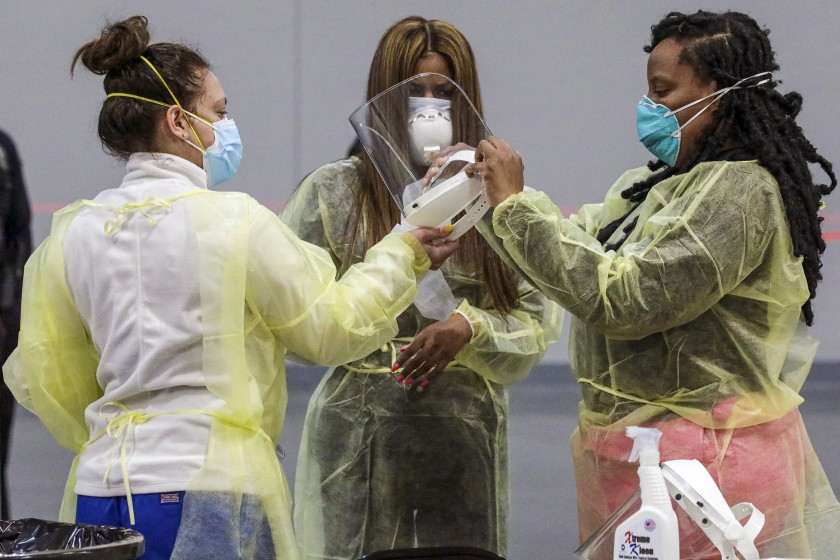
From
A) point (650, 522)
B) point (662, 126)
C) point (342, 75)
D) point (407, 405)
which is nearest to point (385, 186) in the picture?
point (407, 405)

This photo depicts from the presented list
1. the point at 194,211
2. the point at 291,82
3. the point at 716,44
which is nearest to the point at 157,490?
the point at 194,211

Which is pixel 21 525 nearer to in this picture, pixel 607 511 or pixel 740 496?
pixel 607 511

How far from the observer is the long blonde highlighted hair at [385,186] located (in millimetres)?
2379

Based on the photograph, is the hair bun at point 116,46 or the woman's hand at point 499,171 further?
the woman's hand at point 499,171

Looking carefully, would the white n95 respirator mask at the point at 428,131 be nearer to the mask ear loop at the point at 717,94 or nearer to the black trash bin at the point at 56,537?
the mask ear loop at the point at 717,94

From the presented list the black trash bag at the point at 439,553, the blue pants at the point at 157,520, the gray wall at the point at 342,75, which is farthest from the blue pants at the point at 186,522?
the gray wall at the point at 342,75

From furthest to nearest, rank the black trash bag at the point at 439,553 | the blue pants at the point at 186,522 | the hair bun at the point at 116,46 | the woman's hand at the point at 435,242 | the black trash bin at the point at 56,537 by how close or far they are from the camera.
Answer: the woman's hand at the point at 435,242 → the black trash bag at the point at 439,553 → the hair bun at the point at 116,46 → the blue pants at the point at 186,522 → the black trash bin at the point at 56,537

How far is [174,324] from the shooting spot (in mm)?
1720

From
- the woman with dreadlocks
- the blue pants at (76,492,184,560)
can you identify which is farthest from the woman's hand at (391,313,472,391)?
the blue pants at (76,492,184,560)

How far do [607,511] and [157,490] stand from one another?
0.83 meters

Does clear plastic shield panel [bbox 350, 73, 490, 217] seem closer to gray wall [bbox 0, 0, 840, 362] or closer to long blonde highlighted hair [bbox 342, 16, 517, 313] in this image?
long blonde highlighted hair [bbox 342, 16, 517, 313]

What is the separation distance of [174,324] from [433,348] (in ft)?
2.19

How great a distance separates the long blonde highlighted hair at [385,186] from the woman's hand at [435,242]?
12.0 inches

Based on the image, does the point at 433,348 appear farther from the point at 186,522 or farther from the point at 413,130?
the point at 186,522
